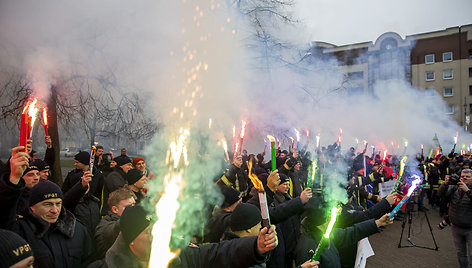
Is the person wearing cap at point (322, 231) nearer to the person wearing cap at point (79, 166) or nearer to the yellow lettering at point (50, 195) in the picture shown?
the yellow lettering at point (50, 195)

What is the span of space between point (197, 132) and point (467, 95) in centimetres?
3373

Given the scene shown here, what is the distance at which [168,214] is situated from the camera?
5.49 feet

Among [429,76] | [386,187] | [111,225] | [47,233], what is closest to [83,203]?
[111,225]

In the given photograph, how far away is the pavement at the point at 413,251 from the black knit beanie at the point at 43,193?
532 centimetres

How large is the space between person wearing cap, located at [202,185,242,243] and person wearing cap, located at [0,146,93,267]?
1.02 meters

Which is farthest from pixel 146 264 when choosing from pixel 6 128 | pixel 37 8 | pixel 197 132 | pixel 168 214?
pixel 6 128

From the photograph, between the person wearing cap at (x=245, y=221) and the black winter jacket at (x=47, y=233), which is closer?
the black winter jacket at (x=47, y=233)

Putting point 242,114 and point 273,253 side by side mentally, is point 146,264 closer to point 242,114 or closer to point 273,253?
point 273,253

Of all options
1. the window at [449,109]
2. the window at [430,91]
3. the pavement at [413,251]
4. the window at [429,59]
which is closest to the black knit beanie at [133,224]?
the pavement at [413,251]

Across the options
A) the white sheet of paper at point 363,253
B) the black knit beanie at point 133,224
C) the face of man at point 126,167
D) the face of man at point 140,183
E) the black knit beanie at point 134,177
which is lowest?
the white sheet of paper at point 363,253

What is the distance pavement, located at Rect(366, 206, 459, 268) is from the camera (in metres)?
6.02

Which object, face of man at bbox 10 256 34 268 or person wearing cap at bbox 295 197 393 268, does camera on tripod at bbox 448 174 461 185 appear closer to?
person wearing cap at bbox 295 197 393 268

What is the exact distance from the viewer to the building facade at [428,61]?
31.0 metres

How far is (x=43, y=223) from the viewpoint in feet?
7.86
